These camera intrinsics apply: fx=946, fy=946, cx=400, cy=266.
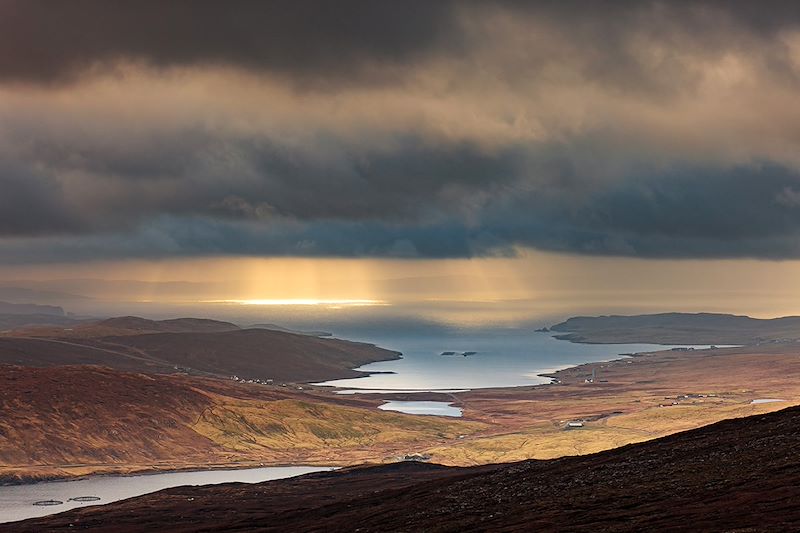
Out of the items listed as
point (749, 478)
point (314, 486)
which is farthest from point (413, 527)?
point (314, 486)

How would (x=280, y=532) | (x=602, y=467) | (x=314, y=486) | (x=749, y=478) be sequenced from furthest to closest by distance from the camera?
(x=314, y=486) < (x=280, y=532) < (x=602, y=467) < (x=749, y=478)

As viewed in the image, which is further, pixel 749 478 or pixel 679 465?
pixel 679 465

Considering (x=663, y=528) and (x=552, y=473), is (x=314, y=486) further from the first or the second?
(x=663, y=528)

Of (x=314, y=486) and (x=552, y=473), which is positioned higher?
(x=552, y=473)

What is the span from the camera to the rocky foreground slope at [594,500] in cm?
6694

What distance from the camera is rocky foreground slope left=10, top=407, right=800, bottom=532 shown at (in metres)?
66.9

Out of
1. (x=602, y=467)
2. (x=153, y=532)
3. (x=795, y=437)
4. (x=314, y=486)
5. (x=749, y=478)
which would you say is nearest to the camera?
(x=749, y=478)

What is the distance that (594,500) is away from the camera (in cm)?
8069

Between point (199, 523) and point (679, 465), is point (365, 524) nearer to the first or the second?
point (679, 465)

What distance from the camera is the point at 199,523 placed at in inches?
5384

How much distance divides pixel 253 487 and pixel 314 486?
14.3 m

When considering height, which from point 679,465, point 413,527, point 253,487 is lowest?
point 253,487

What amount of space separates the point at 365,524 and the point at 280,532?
1475cm

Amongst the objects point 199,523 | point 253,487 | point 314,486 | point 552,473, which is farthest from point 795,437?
point 253,487
